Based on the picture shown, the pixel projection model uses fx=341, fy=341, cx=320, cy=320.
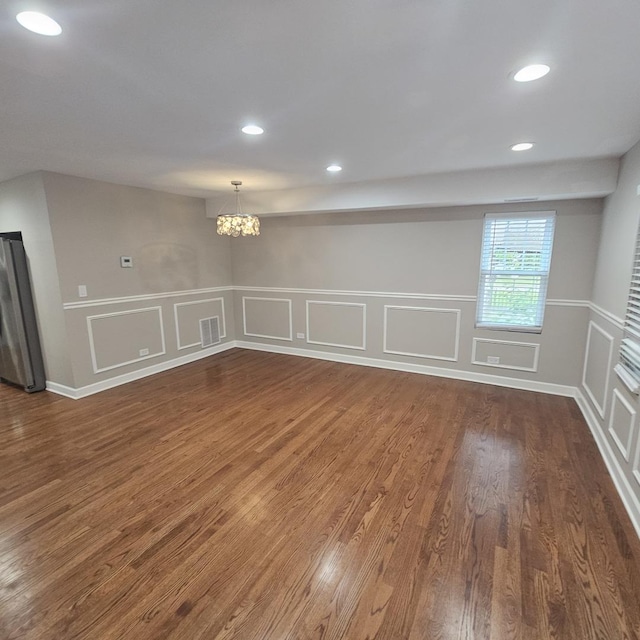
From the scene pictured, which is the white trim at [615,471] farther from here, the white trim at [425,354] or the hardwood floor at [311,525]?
the white trim at [425,354]

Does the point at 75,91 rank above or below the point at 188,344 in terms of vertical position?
above

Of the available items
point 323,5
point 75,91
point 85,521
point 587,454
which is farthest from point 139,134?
point 587,454

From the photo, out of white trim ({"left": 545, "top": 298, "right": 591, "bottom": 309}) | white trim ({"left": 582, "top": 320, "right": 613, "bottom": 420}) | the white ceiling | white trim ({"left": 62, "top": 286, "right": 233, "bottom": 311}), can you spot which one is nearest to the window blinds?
white trim ({"left": 582, "top": 320, "right": 613, "bottom": 420})

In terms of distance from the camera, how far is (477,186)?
3.54 meters

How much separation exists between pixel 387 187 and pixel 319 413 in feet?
8.67

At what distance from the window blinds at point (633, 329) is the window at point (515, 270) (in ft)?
4.59

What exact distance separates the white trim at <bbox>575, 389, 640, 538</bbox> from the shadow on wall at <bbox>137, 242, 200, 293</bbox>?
4.98 metres

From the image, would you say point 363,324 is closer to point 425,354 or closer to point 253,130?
point 425,354

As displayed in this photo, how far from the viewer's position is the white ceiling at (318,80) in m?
1.23

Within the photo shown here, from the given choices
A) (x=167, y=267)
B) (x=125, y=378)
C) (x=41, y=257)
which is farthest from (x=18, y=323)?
(x=167, y=267)

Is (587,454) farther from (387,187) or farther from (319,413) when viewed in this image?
(387,187)

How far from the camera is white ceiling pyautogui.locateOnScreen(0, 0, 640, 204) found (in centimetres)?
123

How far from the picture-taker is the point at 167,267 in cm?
467

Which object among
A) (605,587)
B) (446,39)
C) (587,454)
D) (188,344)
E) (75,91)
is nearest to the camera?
(446,39)
